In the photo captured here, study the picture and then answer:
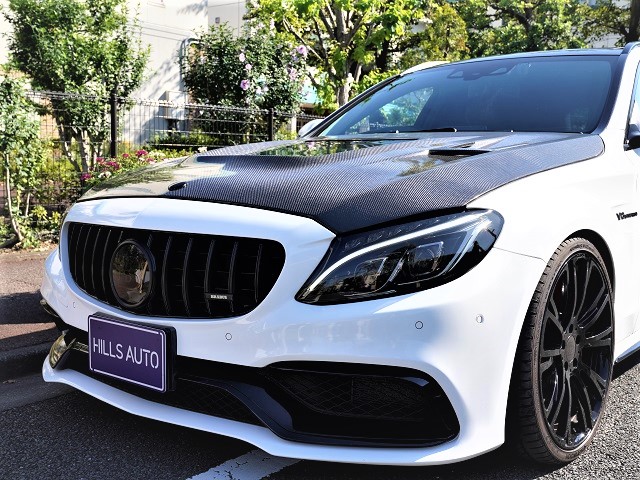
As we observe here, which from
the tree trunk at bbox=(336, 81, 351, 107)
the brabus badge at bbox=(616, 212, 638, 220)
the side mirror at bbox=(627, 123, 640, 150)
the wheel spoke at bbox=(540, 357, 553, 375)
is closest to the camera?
the wheel spoke at bbox=(540, 357, 553, 375)

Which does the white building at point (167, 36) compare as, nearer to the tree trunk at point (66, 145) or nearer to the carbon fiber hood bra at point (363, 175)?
the tree trunk at point (66, 145)

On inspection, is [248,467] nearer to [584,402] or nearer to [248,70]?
[584,402]

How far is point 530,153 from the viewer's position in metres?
2.57

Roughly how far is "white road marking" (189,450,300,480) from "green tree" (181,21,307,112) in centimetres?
971

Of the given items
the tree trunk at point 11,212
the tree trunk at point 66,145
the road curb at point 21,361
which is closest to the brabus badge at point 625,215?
the road curb at point 21,361

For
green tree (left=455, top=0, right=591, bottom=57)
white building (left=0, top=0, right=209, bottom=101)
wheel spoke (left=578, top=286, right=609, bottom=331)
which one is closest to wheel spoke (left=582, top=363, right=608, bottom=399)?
wheel spoke (left=578, top=286, right=609, bottom=331)

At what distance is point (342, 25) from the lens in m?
13.7

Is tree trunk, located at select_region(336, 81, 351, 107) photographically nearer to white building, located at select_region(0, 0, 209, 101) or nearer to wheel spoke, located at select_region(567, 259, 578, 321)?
white building, located at select_region(0, 0, 209, 101)

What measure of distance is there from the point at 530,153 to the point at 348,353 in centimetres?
106

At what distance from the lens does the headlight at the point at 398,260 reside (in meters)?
2.11

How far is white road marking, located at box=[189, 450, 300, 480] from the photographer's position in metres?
2.44

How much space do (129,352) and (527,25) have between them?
30395 millimetres

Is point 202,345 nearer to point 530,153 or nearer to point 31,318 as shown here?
point 530,153

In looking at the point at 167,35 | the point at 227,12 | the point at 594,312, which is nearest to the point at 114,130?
the point at 594,312
